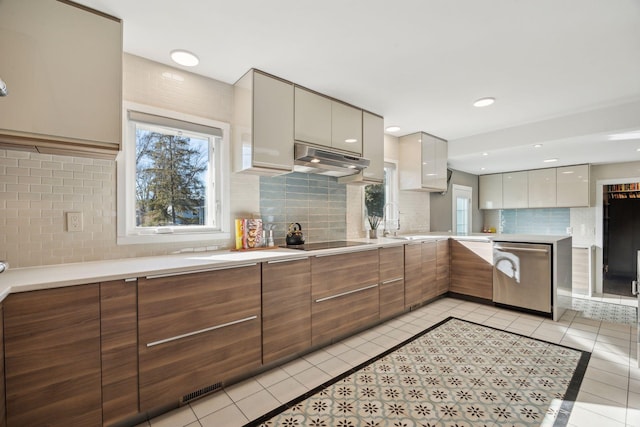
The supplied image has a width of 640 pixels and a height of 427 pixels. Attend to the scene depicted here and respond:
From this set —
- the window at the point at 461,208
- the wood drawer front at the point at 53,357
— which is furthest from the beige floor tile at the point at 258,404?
the window at the point at 461,208

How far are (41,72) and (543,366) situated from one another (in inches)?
148

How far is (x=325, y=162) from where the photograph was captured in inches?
109

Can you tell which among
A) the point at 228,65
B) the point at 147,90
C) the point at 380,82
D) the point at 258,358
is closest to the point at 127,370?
the point at 258,358

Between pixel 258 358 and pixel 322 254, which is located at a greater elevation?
pixel 322 254

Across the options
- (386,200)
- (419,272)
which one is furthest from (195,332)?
(386,200)

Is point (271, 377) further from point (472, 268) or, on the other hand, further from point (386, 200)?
point (472, 268)

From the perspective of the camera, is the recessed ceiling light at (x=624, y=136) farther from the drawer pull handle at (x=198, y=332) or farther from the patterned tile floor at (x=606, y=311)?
the drawer pull handle at (x=198, y=332)

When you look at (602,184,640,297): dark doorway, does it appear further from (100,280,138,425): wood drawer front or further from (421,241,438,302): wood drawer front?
(100,280,138,425): wood drawer front

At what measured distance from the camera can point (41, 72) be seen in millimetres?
1527

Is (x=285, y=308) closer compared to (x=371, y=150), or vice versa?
(x=285, y=308)

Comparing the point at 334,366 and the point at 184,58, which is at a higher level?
the point at 184,58

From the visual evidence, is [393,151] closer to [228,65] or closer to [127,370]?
[228,65]

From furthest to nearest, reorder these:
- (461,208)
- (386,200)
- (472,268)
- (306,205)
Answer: (461,208) < (386,200) < (472,268) < (306,205)

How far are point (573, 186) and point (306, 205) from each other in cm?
523
